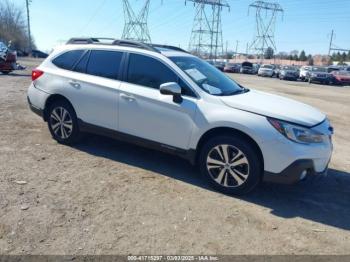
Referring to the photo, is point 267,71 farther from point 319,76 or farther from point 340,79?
point 340,79

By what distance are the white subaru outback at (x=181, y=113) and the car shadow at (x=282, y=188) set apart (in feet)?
1.14

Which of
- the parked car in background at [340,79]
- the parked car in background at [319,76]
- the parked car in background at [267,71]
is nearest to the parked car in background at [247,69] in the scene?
the parked car in background at [267,71]

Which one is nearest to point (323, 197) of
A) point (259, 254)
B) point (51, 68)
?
point (259, 254)

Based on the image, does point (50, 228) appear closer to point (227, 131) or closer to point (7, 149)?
point (227, 131)

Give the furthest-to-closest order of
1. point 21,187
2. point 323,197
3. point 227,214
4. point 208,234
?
point 323,197
point 21,187
point 227,214
point 208,234

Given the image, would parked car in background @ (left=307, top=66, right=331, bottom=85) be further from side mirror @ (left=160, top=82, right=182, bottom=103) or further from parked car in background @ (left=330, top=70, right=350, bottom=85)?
side mirror @ (left=160, top=82, right=182, bottom=103)

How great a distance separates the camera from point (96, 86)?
602 cm

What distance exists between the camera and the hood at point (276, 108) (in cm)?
472

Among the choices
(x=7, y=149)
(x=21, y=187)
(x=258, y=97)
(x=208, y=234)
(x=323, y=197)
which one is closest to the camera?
(x=208, y=234)

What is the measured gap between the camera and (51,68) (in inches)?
265

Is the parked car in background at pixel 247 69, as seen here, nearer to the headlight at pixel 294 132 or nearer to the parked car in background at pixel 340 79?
the parked car in background at pixel 340 79

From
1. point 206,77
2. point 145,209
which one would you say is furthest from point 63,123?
point 145,209

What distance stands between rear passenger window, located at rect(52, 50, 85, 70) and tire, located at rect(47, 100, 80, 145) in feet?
2.02

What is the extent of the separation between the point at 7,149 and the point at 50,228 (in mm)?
2973
